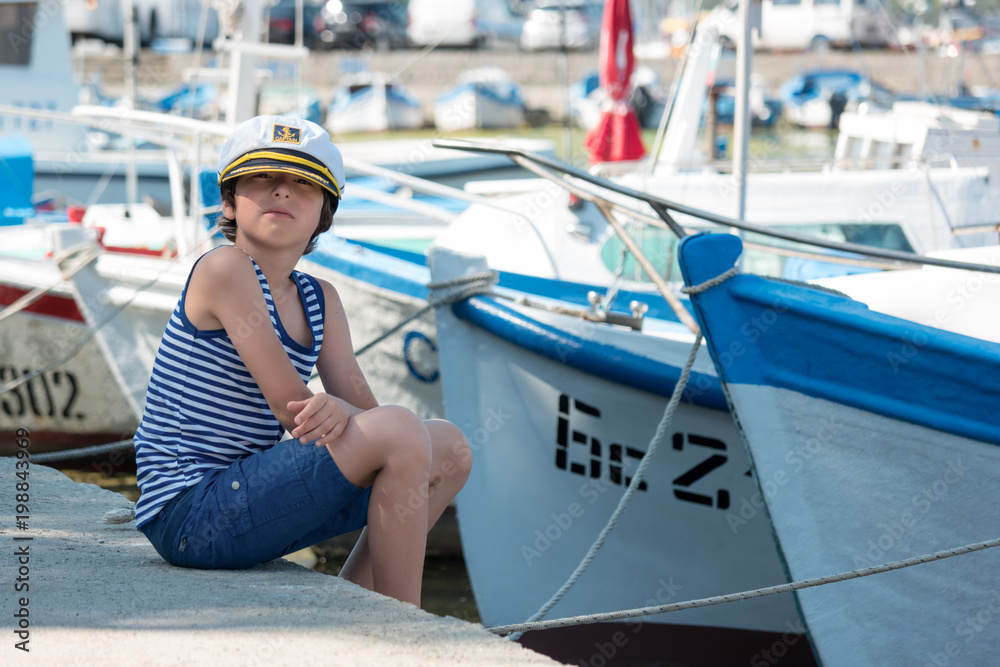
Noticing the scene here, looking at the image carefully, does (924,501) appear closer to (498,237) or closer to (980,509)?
(980,509)

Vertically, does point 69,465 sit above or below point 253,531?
below

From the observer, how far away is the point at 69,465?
683cm

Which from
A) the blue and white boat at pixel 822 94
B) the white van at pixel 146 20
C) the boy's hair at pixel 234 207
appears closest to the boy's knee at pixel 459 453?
the boy's hair at pixel 234 207

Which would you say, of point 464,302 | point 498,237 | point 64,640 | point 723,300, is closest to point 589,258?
point 498,237

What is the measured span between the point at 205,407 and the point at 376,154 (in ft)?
29.6

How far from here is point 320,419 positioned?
2129 millimetres

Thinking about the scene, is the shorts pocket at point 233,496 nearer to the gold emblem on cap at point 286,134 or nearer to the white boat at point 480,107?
the gold emblem on cap at point 286,134

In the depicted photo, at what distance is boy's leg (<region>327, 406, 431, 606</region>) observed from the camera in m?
2.15

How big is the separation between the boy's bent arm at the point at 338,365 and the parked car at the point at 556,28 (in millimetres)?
26548

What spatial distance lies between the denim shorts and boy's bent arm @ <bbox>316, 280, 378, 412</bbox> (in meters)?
0.25

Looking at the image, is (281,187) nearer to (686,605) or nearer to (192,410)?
(192,410)

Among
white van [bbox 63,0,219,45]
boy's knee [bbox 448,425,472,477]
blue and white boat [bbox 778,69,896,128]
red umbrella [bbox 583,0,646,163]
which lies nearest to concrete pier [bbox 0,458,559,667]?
boy's knee [bbox 448,425,472,477]

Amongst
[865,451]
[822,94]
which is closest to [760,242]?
[865,451]

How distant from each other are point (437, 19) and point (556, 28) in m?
3.27
